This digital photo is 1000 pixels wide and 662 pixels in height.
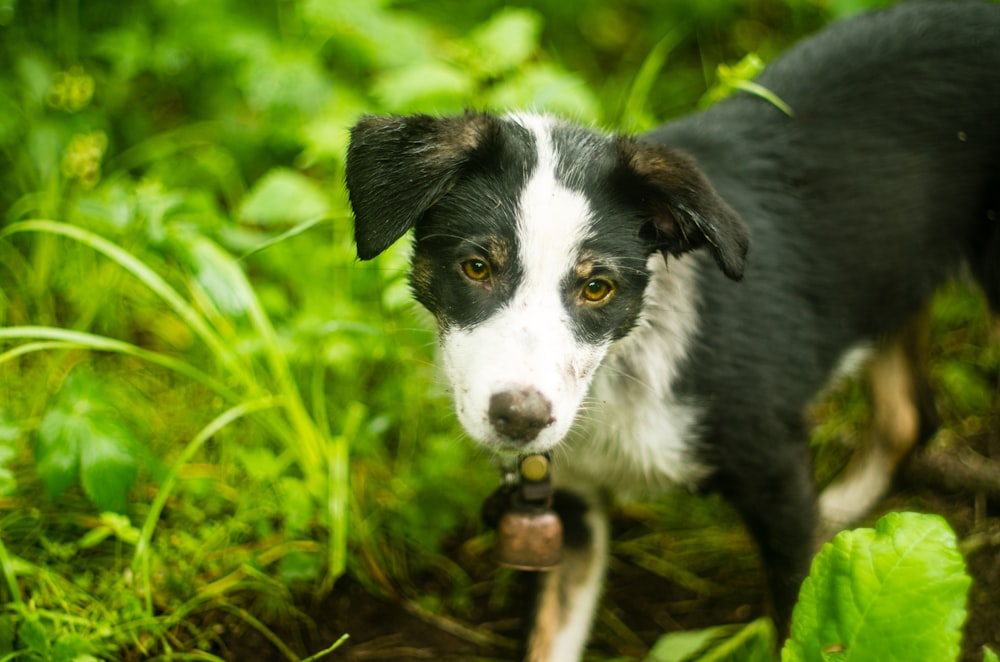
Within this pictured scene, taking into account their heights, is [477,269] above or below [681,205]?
below

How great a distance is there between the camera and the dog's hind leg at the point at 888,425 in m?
3.31

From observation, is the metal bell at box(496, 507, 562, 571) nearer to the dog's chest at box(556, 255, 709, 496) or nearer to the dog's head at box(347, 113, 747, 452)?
the dog's chest at box(556, 255, 709, 496)

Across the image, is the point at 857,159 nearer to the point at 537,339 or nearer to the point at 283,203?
the point at 537,339

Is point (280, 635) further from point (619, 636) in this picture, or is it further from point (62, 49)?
point (62, 49)

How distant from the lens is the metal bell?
8.00ft

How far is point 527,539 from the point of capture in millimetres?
2439

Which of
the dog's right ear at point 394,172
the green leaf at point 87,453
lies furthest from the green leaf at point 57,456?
the dog's right ear at point 394,172

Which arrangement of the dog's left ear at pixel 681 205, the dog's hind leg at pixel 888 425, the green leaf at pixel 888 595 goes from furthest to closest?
the dog's hind leg at pixel 888 425 → the dog's left ear at pixel 681 205 → the green leaf at pixel 888 595

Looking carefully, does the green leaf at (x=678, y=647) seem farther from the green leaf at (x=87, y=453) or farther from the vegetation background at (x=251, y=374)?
the green leaf at (x=87, y=453)

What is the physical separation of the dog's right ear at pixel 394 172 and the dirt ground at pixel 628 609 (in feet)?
3.85

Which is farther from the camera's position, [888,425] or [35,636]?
[888,425]

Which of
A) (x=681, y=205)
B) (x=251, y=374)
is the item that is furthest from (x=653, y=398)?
(x=251, y=374)

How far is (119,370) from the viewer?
3.38 meters

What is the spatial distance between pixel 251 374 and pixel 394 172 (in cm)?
99
